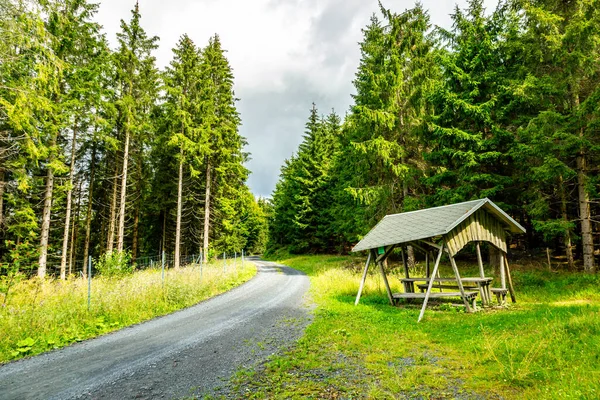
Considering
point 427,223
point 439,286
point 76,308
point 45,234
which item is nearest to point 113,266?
point 45,234

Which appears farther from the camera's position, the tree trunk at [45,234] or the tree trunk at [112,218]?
the tree trunk at [112,218]

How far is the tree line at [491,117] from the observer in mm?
12469

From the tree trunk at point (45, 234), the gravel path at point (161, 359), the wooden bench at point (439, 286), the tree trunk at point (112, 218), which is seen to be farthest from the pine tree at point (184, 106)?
the wooden bench at point (439, 286)

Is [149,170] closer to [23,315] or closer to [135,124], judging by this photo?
[135,124]

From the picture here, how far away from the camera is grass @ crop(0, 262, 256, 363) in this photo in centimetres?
723

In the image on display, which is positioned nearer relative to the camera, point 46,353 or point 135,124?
point 46,353

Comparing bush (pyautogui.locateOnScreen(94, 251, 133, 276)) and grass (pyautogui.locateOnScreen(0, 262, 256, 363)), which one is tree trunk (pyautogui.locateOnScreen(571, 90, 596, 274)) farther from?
bush (pyautogui.locateOnScreen(94, 251, 133, 276))

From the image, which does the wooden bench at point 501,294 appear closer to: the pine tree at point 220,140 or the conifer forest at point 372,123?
the conifer forest at point 372,123

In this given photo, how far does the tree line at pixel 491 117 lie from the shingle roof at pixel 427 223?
11.9ft

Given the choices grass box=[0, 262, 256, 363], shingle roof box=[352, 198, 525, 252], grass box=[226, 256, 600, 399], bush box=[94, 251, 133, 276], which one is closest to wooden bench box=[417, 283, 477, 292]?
grass box=[226, 256, 600, 399]

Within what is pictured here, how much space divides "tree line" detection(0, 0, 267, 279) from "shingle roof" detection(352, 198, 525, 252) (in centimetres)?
1130

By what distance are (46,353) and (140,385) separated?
12.0 ft

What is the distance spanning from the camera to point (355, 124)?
19.4m

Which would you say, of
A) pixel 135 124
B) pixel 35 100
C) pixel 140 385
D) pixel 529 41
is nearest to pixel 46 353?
pixel 140 385
